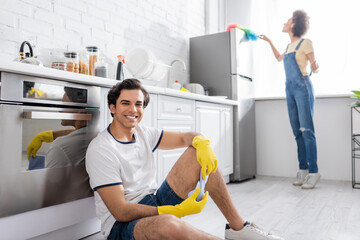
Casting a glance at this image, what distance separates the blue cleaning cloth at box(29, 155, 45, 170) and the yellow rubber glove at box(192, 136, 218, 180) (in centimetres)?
69

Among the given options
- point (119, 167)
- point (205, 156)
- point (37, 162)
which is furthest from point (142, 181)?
point (37, 162)

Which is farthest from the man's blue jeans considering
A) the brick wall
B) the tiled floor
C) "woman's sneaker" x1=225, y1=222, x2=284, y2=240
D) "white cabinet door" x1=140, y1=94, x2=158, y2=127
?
"woman's sneaker" x1=225, y1=222, x2=284, y2=240

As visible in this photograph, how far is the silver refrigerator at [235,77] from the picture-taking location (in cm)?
343

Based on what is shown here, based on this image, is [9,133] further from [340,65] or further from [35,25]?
[340,65]

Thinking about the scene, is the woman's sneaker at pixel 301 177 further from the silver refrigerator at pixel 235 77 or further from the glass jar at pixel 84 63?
the glass jar at pixel 84 63

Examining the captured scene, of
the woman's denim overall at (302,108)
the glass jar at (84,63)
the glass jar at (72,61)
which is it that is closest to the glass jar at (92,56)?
the glass jar at (84,63)

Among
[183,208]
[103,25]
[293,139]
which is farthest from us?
[293,139]

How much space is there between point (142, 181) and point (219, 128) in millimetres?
1773

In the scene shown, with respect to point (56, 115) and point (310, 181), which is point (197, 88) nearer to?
point (310, 181)

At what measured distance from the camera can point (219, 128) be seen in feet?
10.2

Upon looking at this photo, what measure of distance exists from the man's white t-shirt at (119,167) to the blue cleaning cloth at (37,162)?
23 cm

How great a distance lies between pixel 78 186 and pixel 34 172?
26 centimetres

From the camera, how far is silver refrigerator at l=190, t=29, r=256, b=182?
3432 mm

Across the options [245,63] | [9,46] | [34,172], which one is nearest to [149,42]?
[245,63]
